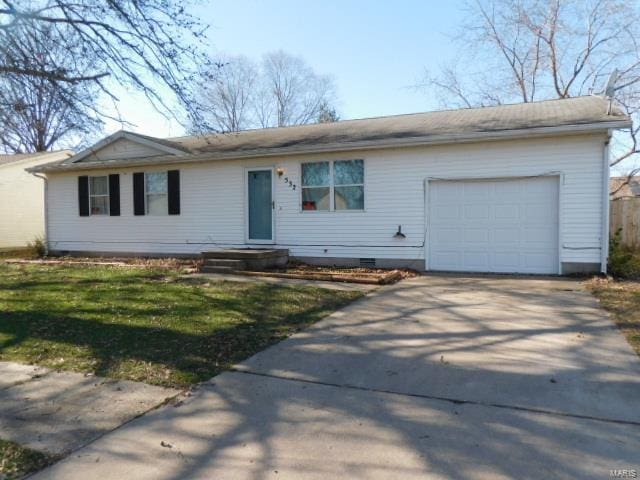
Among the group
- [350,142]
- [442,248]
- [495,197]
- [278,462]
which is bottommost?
[278,462]

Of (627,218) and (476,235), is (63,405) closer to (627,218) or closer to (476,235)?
(476,235)

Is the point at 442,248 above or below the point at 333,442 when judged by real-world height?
above

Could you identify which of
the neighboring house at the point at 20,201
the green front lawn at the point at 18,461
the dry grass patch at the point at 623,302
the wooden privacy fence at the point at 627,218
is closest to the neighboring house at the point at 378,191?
the dry grass patch at the point at 623,302

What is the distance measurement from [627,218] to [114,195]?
15.5 metres

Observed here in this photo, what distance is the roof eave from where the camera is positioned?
29.9 feet

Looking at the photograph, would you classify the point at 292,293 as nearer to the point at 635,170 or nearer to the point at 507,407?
the point at 507,407

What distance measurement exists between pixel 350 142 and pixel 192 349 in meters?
7.39

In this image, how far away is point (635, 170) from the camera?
2159cm

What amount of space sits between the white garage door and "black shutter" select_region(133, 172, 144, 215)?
8.53 meters

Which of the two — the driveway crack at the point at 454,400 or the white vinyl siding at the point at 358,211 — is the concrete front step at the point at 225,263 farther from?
the driveway crack at the point at 454,400

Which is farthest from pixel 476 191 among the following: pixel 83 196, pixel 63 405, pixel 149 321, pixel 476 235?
pixel 83 196

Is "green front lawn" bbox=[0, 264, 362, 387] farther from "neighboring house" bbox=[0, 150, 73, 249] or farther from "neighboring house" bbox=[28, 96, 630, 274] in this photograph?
"neighboring house" bbox=[0, 150, 73, 249]

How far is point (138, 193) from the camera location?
14.2 metres

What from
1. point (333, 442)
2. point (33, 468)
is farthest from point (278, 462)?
point (33, 468)
